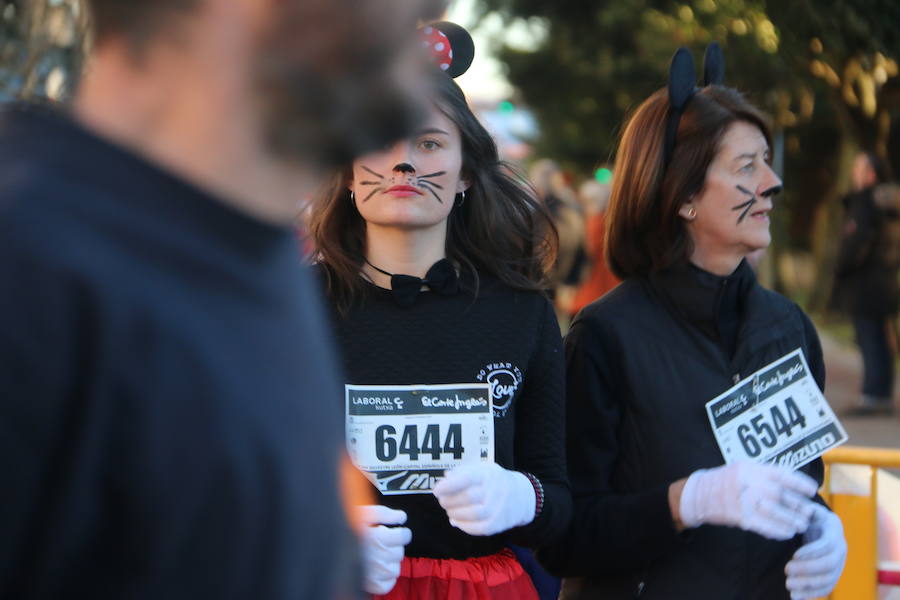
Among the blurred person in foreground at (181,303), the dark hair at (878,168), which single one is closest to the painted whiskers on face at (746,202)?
the blurred person in foreground at (181,303)

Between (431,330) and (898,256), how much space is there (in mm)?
8275

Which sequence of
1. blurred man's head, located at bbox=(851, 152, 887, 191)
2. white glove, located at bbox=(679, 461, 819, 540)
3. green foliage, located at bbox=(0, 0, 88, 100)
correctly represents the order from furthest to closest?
blurred man's head, located at bbox=(851, 152, 887, 191) → green foliage, located at bbox=(0, 0, 88, 100) → white glove, located at bbox=(679, 461, 819, 540)

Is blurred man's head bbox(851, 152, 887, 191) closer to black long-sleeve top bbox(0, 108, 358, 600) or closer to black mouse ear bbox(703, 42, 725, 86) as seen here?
black mouse ear bbox(703, 42, 725, 86)

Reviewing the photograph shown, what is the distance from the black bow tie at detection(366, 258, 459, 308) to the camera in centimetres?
260

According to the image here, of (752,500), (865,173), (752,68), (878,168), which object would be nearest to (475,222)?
(752,500)

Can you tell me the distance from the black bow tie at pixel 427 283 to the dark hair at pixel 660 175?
52 centimetres

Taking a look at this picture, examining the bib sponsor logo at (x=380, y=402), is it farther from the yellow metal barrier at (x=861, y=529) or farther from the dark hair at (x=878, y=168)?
the dark hair at (x=878, y=168)

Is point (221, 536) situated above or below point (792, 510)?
below

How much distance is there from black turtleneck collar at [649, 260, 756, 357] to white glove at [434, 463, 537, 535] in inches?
27.9

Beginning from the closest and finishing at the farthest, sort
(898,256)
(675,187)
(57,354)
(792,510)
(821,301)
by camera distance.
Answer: (57,354) → (792,510) → (675,187) → (898,256) → (821,301)

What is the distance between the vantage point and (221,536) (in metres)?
0.88

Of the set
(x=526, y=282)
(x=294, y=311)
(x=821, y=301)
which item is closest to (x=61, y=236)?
(x=294, y=311)

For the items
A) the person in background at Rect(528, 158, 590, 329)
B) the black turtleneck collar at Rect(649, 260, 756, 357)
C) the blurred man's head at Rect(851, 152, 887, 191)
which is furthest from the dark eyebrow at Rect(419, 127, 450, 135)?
the person in background at Rect(528, 158, 590, 329)

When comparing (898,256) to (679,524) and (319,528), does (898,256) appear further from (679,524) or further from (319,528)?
(319,528)
